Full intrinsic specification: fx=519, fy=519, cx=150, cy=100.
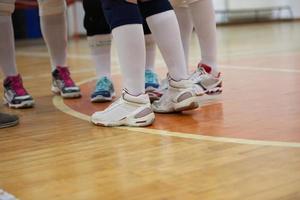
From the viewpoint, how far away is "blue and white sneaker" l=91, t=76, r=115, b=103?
78.6 inches

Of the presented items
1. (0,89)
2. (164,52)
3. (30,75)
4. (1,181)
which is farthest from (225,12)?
(1,181)

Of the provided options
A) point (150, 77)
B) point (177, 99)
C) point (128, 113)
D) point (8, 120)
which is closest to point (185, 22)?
point (150, 77)

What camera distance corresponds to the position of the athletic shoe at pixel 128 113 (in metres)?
1.57

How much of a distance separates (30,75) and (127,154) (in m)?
2.01

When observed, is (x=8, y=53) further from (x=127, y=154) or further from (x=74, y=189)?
(x=74, y=189)

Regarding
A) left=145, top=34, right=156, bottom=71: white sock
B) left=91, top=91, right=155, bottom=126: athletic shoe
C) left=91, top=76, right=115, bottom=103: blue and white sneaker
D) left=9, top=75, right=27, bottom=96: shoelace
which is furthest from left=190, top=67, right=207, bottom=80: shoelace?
left=9, top=75, right=27, bottom=96: shoelace

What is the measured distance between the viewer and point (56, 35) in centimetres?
224

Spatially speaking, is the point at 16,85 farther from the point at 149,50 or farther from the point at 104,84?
the point at 149,50

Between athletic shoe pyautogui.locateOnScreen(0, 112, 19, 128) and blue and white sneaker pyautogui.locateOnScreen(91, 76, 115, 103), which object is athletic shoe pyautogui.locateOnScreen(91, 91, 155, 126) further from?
blue and white sneaker pyautogui.locateOnScreen(91, 76, 115, 103)

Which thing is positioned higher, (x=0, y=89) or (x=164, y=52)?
(x=164, y=52)

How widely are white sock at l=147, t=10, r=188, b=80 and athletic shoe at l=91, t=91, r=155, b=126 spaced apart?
0.54 feet

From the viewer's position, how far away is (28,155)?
4.28 feet

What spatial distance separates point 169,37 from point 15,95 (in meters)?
0.70

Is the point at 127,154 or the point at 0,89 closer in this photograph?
the point at 127,154
